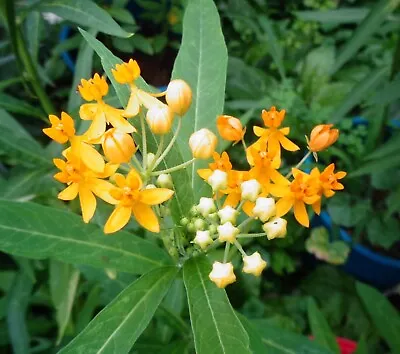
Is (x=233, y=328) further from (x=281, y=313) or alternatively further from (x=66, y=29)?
(x=66, y=29)

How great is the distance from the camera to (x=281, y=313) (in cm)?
246

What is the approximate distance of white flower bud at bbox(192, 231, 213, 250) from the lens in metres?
1.09

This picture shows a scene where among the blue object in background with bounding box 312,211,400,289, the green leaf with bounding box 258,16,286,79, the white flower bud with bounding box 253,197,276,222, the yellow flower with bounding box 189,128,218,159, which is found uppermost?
the yellow flower with bounding box 189,128,218,159

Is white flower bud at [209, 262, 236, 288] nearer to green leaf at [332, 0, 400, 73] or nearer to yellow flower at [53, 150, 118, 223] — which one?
yellow flower at [53, 150, 118, 223]

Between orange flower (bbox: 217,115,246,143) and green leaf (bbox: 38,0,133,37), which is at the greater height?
orange flower (bbox: 217,115,246,143)

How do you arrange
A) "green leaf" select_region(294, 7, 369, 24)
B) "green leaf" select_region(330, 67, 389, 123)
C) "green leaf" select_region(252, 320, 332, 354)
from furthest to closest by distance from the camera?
"green leaf" select_region(294, 7, 369, 24) → "green leaf" select_region(330, 67, 389, 123) → "green leaf" select_region(252, 320, 332, 354)

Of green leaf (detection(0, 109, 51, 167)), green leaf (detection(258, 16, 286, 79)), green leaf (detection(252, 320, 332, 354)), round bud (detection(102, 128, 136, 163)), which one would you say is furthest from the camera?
green leaf (detection(258, 16, 286, 79))

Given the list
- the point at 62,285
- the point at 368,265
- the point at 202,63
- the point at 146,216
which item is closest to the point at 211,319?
the point at 146,216

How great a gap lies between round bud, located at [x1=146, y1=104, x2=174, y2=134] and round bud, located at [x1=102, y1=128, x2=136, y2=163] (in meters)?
0.06

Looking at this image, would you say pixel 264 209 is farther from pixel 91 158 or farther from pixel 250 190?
pixel 91 158

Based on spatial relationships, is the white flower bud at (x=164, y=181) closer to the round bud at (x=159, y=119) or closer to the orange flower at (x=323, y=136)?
the round bud at (x=159, y=119)

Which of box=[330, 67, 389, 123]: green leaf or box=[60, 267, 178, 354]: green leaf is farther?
box=[330, 67, 389, 123]: green leaf

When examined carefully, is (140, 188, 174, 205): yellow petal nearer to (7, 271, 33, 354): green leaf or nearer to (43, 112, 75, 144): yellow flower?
(43, 112, 75, 144): yellow flower

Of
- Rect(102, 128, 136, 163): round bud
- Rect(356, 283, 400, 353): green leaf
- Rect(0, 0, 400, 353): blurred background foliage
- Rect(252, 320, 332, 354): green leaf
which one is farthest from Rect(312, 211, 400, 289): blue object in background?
Rect(102, 128, 136, 163): round bud
